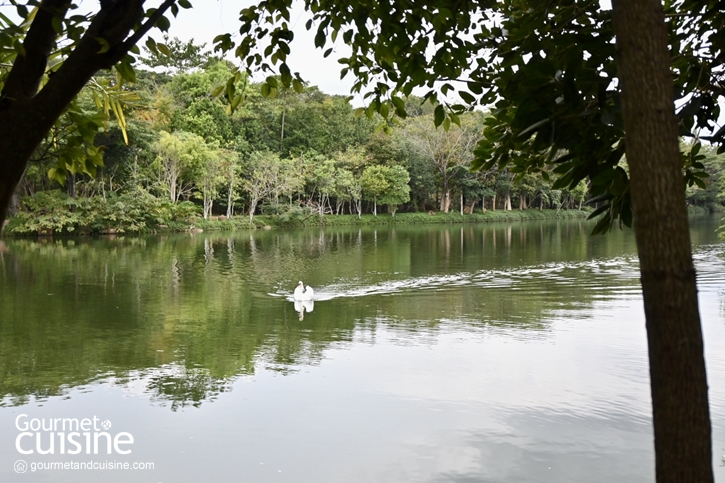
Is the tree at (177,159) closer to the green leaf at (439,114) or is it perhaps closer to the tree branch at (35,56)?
the green leaf at (439,114)

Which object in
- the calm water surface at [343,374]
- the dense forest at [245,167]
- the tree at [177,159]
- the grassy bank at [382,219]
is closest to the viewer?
the calm water surface at [343,374]

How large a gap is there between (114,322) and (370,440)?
5863mm

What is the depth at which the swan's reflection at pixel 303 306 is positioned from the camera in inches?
428

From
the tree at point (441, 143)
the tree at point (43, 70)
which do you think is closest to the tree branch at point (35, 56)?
the tree at point (43, 70)

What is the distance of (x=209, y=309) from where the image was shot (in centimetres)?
1098

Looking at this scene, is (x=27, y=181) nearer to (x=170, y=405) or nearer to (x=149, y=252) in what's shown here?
(x=149, y=252)

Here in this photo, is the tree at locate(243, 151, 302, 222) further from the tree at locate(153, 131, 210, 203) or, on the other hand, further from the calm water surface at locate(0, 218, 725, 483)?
the calm water surface at locate(0, 218, 725, 483)

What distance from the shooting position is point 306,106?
42688 mm

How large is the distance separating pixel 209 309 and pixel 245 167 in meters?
26.8

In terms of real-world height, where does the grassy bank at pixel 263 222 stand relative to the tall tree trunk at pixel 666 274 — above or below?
above

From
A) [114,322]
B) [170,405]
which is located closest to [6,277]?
[114,322]

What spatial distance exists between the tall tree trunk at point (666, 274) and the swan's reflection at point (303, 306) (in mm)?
9652

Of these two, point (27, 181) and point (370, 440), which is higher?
point (27, 181)

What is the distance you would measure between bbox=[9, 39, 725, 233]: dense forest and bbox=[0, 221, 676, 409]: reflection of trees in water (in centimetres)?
723
